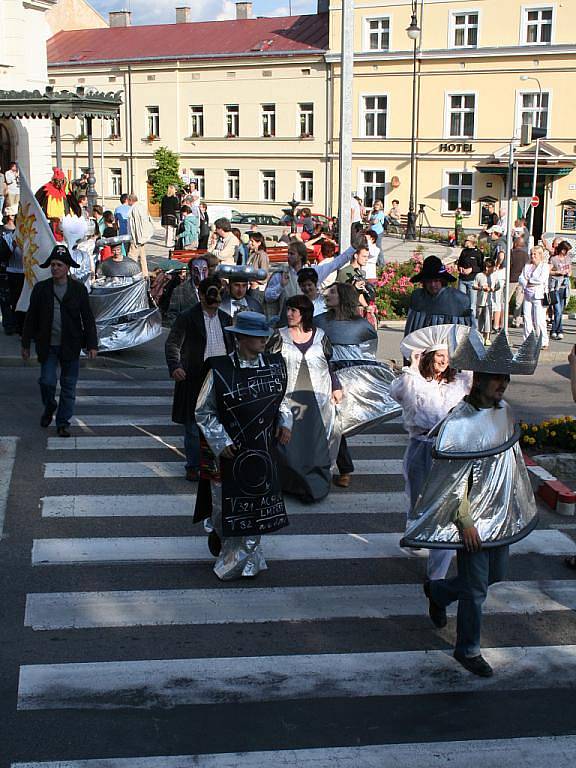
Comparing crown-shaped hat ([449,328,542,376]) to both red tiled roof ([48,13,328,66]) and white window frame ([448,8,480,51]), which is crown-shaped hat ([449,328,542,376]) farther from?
red tiled roof ([48,13,328,66])

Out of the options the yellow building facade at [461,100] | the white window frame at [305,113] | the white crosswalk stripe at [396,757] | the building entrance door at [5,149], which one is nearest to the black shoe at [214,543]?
the white crosswalk stripe at [396,757]

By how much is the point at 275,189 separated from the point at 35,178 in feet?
70.1

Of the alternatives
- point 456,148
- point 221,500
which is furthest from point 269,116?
point 221,500

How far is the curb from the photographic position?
28.6 feet

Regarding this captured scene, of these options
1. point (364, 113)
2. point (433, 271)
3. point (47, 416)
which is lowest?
point (47, 416)

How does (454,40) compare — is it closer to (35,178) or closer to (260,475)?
(35,178)

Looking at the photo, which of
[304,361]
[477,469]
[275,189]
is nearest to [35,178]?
[275,189]

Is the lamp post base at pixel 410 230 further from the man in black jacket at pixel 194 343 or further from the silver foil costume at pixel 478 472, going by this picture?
the silver foil costume at pixel 478 472

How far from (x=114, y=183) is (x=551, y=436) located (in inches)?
1999

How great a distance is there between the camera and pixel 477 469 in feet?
18.9

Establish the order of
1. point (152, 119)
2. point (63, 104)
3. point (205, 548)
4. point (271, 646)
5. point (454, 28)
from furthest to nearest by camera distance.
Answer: point (152, 119), point (454, 28), point (63, 104), point (205, 548), point (271, 646)

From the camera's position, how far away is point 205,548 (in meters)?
7.70

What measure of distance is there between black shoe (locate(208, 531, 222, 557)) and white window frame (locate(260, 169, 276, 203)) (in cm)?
4711

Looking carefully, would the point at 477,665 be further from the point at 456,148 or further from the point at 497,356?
the point at 456,148
